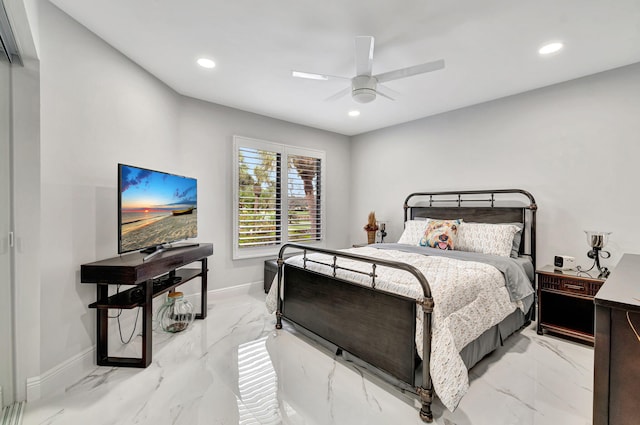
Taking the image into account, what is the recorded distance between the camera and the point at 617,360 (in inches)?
42.4

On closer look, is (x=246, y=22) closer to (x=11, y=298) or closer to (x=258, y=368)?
(x=11, y=298)

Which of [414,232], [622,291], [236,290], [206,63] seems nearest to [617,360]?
[622,291]

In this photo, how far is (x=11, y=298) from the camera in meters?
1.85

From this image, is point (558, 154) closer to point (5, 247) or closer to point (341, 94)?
point (341, 94)

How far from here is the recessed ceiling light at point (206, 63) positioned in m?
2.76

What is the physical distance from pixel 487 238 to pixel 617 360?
7.83 feet

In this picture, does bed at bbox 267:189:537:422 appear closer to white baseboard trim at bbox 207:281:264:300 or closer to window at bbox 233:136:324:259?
white baseboard trim at bbox 207:281:264:300

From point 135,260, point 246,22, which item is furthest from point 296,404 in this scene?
point 246,22

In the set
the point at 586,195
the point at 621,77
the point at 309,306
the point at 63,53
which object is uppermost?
the point at 621,77

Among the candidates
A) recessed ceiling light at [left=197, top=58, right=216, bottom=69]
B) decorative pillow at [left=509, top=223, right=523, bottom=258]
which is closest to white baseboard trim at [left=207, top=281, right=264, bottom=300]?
recessed ceiling light at [left=197, top=58, right=216, bottom=69]

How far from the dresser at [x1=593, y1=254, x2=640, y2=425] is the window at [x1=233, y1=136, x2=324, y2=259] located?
3.73 meters

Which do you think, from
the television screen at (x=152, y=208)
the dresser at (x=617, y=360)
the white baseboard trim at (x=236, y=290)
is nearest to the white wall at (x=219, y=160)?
the white baseboard trim at (x=236, y=290)

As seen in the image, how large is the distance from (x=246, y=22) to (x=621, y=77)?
142 inches

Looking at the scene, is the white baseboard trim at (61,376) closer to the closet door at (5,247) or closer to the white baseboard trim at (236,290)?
the closet door at (5,247)
